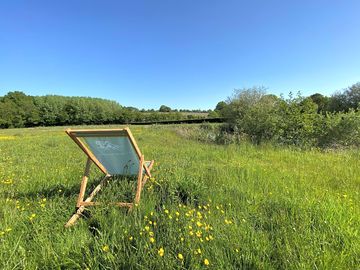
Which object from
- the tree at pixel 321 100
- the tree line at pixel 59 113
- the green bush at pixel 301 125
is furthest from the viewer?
the tree line at pixel 59 113

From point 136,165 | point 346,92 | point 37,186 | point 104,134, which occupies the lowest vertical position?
point 37,186

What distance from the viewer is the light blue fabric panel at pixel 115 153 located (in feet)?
11.8

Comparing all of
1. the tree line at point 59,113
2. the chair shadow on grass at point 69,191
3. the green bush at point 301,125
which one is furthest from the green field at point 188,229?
the tree line at point 59,113

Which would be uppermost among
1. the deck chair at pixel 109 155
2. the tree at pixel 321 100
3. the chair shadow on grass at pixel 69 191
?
the tree at pixel 321 100

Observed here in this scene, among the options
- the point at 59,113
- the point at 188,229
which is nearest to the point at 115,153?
the point at 188,229

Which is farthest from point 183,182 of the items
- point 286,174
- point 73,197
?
point 286,174

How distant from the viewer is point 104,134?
3.40 metres

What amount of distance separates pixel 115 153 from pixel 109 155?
147 mm

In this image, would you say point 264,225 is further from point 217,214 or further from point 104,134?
point 104,134

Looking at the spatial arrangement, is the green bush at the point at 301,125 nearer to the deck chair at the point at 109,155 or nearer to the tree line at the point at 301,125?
the tree line at the point at 301,125

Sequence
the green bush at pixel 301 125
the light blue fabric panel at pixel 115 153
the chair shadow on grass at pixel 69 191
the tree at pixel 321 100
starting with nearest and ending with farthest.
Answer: the light blue fabric panel at pixel 115 153 < the chair shadow on grass at pixel 69 191 < the green bush at pixel 301 125 < the tree at pixel 321 100

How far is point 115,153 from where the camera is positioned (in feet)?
12.6

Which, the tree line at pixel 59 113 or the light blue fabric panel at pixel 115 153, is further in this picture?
the tree line at pixel 59 113

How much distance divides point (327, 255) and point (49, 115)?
309 ft
